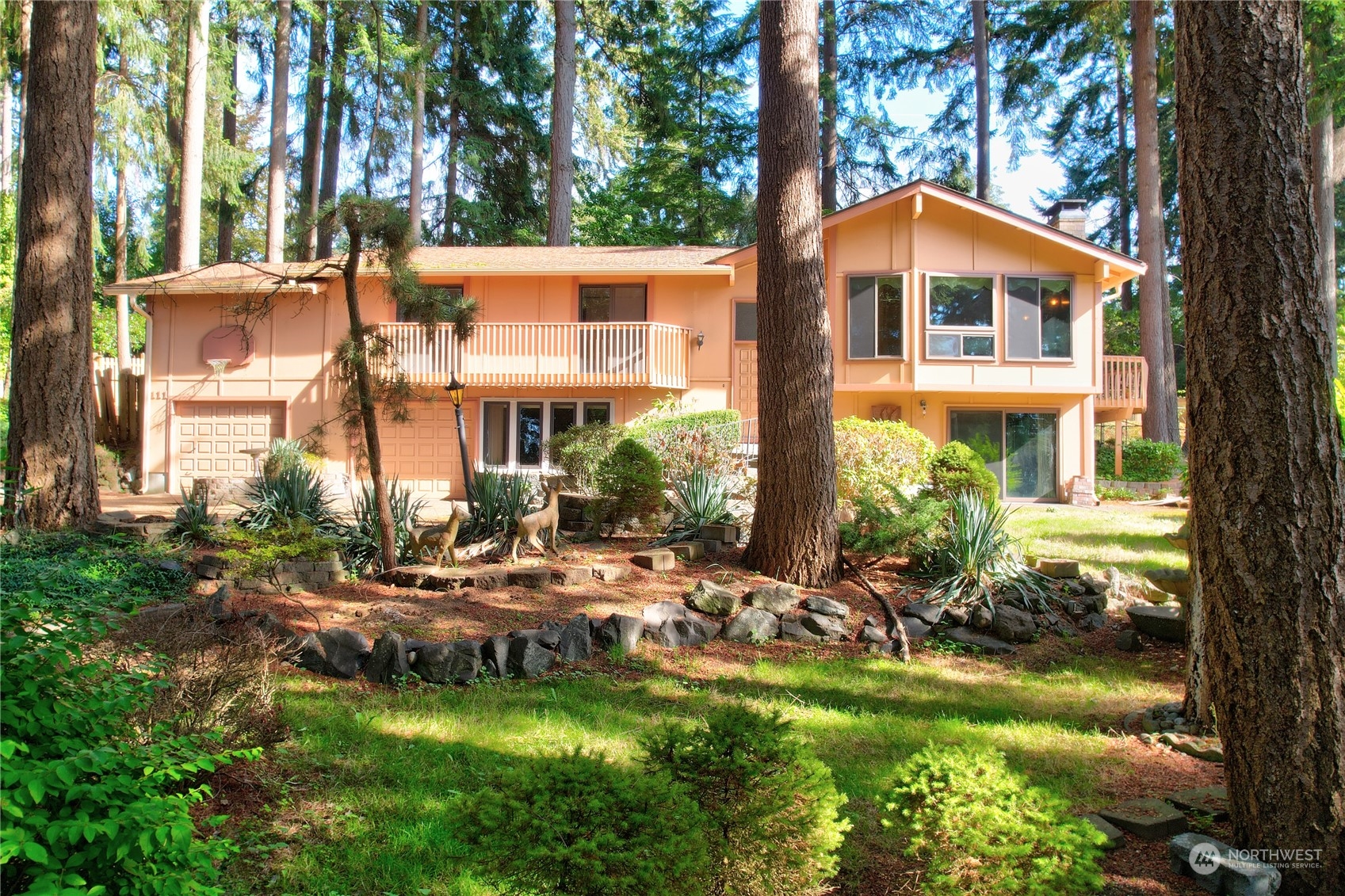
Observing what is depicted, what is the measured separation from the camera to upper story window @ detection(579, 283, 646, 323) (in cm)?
1959

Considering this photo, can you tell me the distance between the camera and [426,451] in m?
18.9

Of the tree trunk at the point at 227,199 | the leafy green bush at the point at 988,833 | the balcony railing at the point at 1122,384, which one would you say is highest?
the tree trunk at the point at 227,199

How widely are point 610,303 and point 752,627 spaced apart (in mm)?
13684

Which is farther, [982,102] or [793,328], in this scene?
[982,102]

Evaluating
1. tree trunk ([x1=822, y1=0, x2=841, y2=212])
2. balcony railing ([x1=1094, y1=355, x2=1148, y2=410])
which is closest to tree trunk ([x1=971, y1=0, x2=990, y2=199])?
tree trunk ([x1=822, y1=0, x2=841, y2=212])

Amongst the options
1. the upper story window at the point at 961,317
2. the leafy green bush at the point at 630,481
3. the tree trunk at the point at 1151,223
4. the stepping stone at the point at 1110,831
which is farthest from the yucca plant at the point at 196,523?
the tree trunk at the point at 1151,223

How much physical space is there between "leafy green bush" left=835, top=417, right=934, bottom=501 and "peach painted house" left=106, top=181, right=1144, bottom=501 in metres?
6.36

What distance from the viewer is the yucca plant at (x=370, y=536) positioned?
26.8 ft

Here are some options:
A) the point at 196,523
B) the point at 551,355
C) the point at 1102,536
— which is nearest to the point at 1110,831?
the point at 196,523

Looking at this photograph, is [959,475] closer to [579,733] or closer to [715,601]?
[715,601]

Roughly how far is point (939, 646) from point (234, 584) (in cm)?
581

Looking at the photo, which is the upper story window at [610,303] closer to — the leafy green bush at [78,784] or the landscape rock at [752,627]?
the landscape rock at [752,627]

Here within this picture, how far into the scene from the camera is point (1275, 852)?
3.15 m

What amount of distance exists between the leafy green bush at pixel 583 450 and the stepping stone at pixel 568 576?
3.28m
